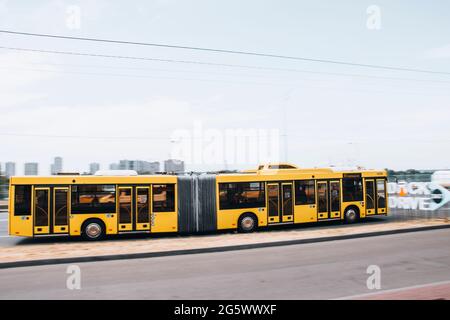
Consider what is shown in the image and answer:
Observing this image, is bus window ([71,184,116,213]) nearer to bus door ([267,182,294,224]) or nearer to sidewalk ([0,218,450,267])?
sidewalk ([0,218,450,267])

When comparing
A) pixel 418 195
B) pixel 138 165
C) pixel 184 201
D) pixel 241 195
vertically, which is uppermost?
pixel 138 165

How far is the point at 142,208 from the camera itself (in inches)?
614

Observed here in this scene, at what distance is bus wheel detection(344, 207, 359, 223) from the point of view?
63.1 feet

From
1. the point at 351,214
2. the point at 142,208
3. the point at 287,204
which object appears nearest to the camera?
the point at 142,208

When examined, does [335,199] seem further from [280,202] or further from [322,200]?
[280,202]

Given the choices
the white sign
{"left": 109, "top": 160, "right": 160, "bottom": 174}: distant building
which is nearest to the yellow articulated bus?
the white sign

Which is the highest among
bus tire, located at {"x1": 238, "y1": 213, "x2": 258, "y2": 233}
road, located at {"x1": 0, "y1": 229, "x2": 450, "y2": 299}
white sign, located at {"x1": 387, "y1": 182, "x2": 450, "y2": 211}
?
white sign, located at {"x1": 387, "y1": 182, "x2": 450, "y2": 211}

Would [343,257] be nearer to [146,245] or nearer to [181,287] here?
[181,287]

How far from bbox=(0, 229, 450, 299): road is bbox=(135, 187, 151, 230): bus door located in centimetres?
413

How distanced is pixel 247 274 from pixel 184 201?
7223mm

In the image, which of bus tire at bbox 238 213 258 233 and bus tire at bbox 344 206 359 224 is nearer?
bus tire at bbox 238 213 258 233

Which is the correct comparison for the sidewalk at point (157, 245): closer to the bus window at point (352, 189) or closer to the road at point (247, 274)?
the road at point (247, 274)

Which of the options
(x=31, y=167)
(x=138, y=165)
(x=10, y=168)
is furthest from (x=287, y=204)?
(x=10, y=168)

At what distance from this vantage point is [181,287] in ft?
27.5
